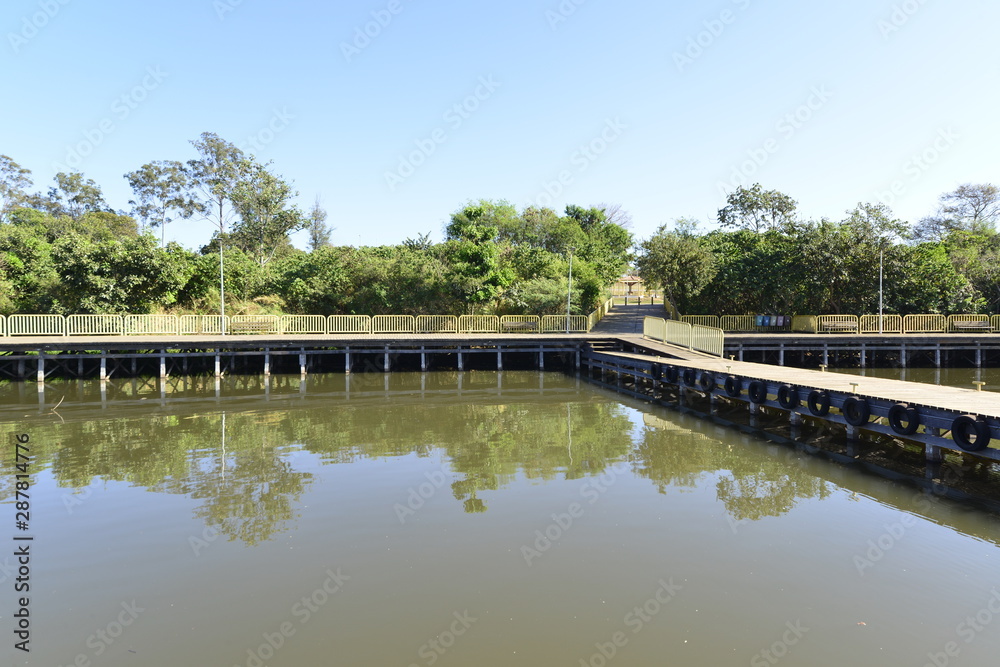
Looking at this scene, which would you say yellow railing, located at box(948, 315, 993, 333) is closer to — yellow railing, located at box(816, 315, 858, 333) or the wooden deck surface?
yellow railing, located at box(816, 315, 858, 333)

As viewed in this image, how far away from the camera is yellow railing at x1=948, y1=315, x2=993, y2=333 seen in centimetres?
3148

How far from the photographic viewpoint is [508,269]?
3788cm

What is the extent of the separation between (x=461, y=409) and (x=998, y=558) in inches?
553

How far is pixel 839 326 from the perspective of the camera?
33250 mm

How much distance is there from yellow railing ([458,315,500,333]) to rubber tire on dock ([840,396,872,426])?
68.6 ft

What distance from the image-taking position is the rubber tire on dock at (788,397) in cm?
1466

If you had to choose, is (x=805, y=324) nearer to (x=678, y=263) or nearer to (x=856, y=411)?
(x=678, y=263)

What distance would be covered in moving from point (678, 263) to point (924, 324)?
13.0 m

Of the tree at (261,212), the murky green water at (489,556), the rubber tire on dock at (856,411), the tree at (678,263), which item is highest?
the tree at (261,212)

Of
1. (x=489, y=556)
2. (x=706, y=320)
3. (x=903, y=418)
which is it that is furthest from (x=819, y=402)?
(x=706, y=320)

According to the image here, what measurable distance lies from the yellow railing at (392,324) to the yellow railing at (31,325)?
13.2 meters

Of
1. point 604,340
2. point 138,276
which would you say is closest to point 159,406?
point 138,276

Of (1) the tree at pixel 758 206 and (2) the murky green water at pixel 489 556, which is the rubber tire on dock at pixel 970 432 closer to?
(2) the murky green water at pixel 489 556

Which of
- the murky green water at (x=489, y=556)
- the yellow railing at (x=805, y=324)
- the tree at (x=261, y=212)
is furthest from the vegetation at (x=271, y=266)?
the murky green water at (x=489, y=556)
